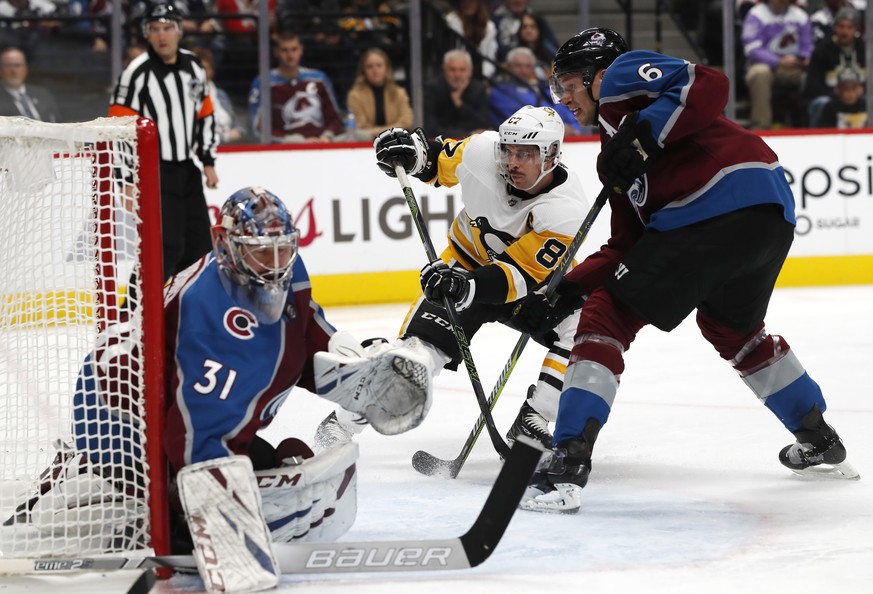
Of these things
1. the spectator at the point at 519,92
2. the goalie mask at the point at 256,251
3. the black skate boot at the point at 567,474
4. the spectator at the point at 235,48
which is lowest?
the black skate boot at the point at 567,474

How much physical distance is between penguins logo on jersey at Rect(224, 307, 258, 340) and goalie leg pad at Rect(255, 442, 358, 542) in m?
0.27

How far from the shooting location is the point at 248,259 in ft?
6.78

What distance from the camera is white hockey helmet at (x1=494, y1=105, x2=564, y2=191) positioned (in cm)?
291

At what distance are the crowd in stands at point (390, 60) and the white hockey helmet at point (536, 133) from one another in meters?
3.32

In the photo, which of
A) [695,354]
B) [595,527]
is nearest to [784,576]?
[595,527]

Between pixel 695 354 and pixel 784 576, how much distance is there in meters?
2.52

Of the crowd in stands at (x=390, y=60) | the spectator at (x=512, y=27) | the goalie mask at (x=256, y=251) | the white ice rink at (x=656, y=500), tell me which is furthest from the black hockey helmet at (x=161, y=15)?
the goalie mask at (x=256, y=251)

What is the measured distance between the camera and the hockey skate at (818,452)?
2.88 m

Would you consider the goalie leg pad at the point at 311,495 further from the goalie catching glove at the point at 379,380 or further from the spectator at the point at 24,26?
the spectator at the point at 24,26

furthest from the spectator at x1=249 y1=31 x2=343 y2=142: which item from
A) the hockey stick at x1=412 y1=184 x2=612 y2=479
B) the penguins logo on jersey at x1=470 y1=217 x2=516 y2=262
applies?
the hockey stick at x1=412 y1=184 x2=612 y2=479

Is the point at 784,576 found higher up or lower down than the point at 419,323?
lower down

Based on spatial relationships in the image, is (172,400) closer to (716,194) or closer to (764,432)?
(716,194)

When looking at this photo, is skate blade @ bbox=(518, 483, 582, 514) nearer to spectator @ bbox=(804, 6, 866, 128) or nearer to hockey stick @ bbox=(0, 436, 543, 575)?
hockey stick @ bbox=(0, 436, 543, 575)

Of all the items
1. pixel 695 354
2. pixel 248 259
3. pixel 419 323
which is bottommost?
pixel 695 354
